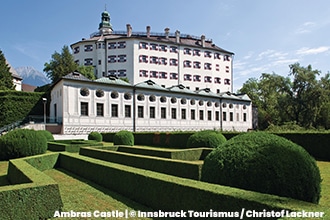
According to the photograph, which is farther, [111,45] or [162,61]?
[162,61]

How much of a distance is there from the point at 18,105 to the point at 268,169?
4073cm

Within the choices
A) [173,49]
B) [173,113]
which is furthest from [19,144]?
[173,49]

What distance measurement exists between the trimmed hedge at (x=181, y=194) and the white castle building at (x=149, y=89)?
82.6ft

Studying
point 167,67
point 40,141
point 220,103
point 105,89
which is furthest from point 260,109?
point 40,141

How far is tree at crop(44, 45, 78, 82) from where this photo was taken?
46.2m

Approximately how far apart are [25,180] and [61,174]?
14.8 feet

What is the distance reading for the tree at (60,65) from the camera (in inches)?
1820

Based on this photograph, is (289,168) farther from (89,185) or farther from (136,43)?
(136,43)

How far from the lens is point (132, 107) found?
1468 inches

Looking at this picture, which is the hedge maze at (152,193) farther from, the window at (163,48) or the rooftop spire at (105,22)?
the rooftop spire at (105,22)

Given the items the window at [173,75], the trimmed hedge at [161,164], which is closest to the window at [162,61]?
the window at [173,75]

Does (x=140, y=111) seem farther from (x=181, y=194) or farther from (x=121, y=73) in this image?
(x=181, y=194)

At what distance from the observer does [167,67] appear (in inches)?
2279

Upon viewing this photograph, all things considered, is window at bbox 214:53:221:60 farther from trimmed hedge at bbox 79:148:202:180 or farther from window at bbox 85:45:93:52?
trimmed hedge at bbox 79:148:202:180
